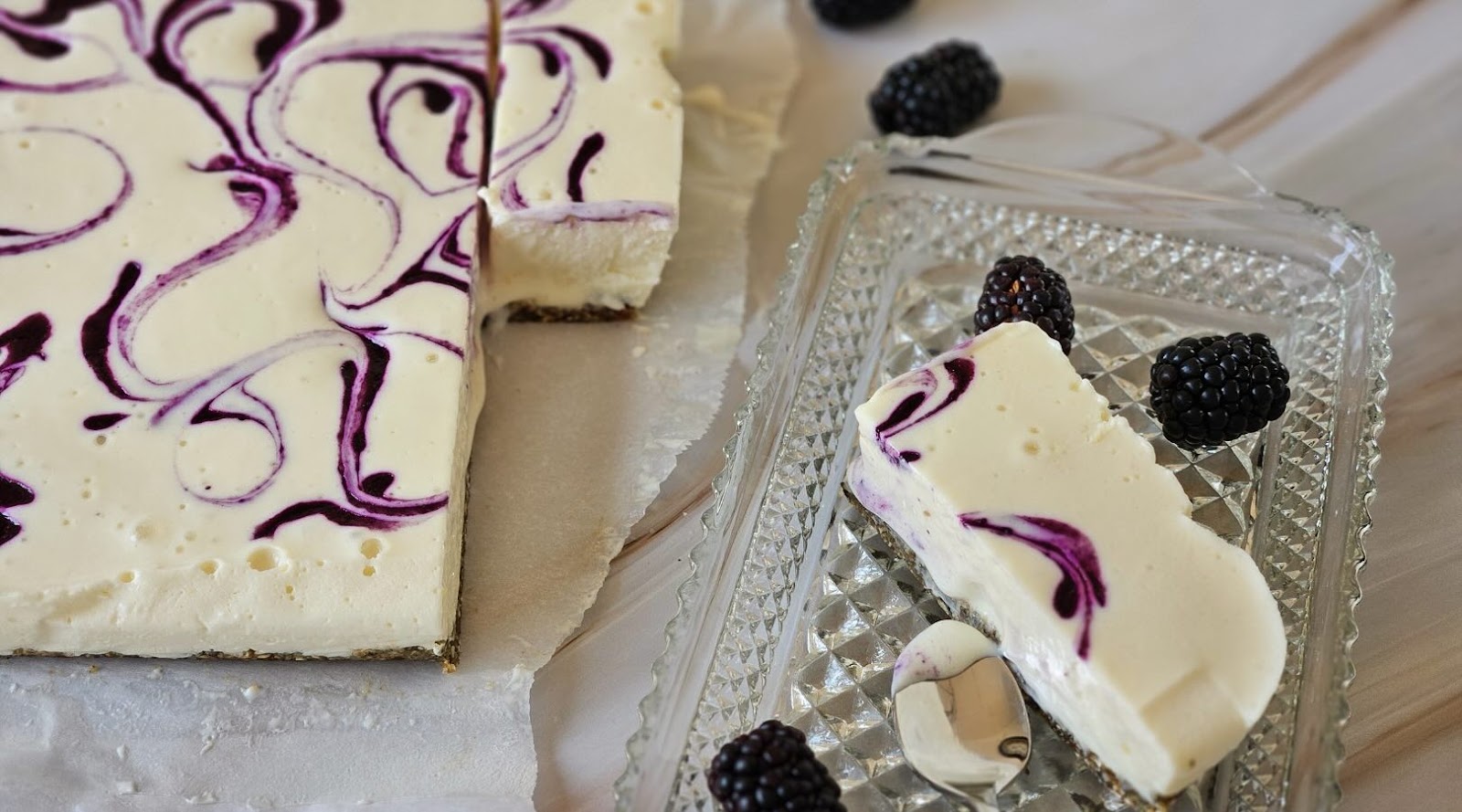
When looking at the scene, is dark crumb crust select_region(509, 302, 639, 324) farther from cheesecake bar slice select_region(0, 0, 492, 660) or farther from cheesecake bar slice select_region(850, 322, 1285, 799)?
cheesecake bar slice select_region(850, 322, 1285, 799)

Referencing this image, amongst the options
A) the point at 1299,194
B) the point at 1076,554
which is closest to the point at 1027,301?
the point at 1076,554

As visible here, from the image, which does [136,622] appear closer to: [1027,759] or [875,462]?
[875,462]

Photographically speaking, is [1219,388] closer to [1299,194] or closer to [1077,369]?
[1077,369]

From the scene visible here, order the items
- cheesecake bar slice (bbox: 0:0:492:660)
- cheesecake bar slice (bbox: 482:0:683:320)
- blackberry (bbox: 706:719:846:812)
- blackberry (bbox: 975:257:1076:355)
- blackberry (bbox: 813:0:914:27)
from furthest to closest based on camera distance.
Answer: blackberry (bbox: 813:0:914:27)
cheesecake bar slice (bbox: 482:0:683:320)
blackberry (bbox: 975:257:1076:355)
cheesecake bar slice (bbox: 0:0:492:660)
blackberry (bbox: 706:719:846:812)

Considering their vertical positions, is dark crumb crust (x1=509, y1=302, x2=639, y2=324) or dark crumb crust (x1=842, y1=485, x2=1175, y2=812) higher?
dark crumb crust (x1=509, y1=302, x2=639, y2=324)

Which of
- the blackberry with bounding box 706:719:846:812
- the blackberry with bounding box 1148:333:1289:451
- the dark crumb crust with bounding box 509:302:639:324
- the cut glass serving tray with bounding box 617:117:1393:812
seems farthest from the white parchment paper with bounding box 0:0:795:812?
the blackberry with bounding box 1148:333:1289:451

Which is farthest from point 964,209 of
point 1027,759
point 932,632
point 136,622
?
point 136,622
